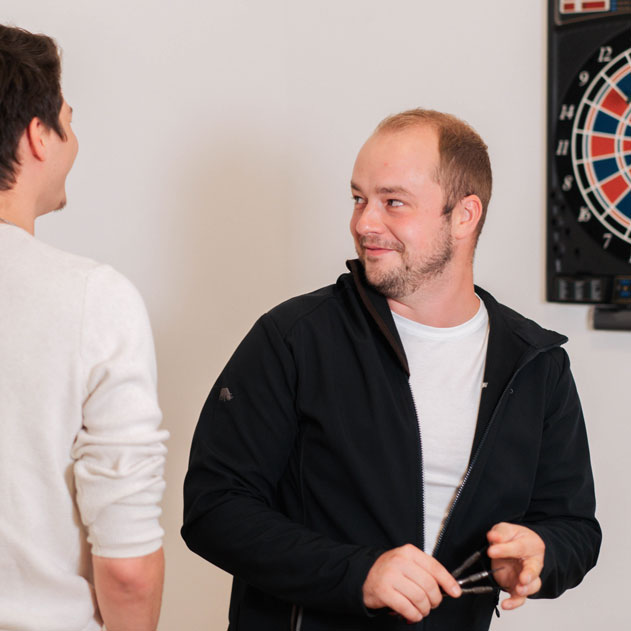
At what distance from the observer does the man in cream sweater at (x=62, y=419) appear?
97 centimetres

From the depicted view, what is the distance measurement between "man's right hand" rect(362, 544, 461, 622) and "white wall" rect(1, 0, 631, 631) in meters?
1.05

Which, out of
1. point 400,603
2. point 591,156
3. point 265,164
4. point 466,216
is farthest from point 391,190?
point 265,164

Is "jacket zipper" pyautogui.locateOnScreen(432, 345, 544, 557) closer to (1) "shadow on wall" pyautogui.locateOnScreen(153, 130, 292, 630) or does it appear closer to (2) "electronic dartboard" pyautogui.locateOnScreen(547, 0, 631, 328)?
(2) "electronic dartboard" pyautogui.locateOnScreen(547, 0, 631, 328)

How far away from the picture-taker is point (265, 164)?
2.43m

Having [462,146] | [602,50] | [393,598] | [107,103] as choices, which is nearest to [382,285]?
[462,146]

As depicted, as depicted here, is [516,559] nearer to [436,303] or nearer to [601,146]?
[436,303]

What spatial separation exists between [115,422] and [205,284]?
4.25 ft

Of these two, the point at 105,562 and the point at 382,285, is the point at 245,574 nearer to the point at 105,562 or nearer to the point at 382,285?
the point at 105,562

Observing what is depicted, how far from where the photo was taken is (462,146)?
1538mm

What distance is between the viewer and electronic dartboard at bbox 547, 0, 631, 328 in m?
2.05

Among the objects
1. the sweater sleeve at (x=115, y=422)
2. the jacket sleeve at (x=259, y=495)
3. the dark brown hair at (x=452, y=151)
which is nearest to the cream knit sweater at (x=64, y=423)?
the sweater sleeve at (x=115, y=422)

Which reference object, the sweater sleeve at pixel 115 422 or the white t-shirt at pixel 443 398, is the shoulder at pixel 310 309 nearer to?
the white t-shirt at pixel 443 398

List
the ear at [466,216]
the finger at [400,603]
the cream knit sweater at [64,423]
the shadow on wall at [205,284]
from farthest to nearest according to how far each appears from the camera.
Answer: the shadow on wall at [205,284] < the ear at [466,216] < the finger at [400,603] < the cream knit sweater at [64,423]

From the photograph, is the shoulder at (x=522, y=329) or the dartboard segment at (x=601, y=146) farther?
the dartboard segment at (x=601, y=146)
